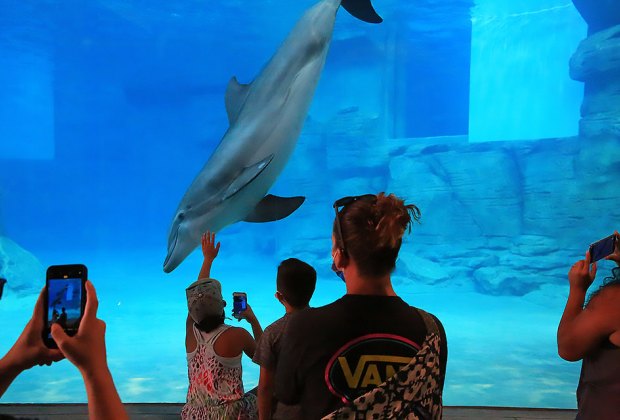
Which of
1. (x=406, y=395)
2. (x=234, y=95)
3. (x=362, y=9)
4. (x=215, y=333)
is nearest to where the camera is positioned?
(x=406, y=395)

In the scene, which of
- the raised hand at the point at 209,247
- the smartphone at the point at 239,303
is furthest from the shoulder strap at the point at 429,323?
the raised hand at the point at 209,247

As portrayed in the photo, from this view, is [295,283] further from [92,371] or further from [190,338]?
[92,371]

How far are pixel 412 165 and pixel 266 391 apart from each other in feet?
A: 55.6

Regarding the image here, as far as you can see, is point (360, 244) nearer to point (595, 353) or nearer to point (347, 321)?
point (347, 321)

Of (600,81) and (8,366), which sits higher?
(600,81)

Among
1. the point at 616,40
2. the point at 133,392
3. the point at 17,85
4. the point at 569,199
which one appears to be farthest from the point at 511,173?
the point at 17,85

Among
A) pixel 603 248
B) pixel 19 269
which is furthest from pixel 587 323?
pixel 19 269

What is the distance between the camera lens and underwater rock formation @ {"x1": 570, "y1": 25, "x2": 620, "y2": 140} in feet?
44.4

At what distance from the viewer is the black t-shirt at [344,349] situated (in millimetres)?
1379

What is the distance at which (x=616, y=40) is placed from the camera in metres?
13.3

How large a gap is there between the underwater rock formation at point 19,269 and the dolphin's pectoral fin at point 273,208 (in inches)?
630

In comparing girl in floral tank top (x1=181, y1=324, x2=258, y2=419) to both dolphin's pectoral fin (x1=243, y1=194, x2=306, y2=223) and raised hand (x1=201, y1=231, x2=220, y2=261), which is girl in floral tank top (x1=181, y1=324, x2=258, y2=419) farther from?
dolphin's pectoral fin (x1=243, y1=194, x2=306, y2=223)

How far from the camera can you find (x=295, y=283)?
227 centimetres

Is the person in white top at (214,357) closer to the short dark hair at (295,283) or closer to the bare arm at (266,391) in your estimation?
the short dark hair at (295,283)
